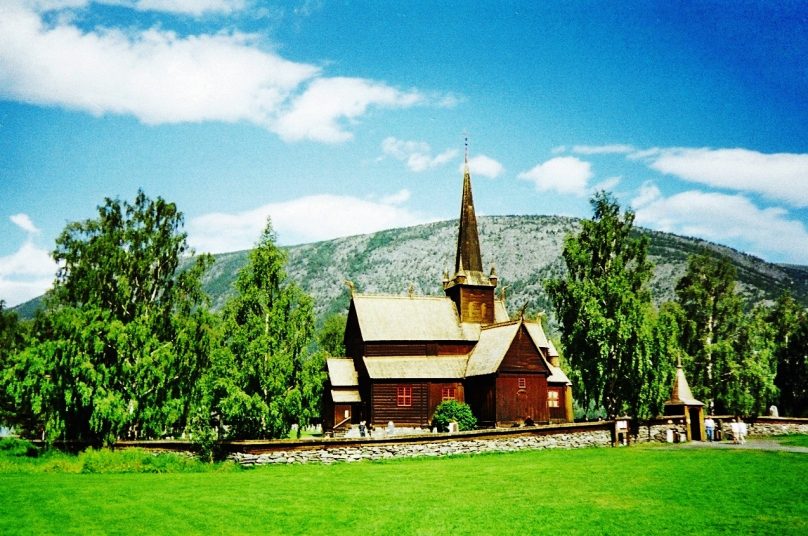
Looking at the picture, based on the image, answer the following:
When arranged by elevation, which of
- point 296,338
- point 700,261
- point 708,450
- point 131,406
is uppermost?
point 700,261

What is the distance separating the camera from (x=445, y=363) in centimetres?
4678

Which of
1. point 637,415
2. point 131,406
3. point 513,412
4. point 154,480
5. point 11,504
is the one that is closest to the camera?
point 11,504

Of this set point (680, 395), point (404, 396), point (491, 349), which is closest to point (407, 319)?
point (404, 396)

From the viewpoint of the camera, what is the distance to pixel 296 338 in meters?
30.7

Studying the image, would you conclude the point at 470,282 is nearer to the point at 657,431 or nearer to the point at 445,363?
the point at 445,363

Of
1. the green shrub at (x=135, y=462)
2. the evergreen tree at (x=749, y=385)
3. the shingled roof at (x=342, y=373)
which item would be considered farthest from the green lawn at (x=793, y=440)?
the green shrub at (x=135, y=462)

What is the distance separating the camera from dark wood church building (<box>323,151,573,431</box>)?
43250 mm

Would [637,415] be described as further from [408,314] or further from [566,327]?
[408,314]

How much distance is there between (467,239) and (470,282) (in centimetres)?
393

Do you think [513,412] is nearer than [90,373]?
No

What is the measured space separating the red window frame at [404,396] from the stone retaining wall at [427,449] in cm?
1427

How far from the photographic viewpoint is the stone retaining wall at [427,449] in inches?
1086

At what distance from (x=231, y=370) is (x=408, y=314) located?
2187 centimetres

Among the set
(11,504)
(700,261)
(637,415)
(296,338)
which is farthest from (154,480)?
(700,261)
